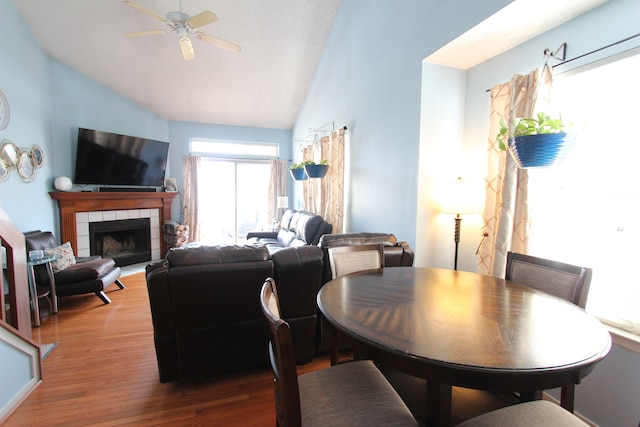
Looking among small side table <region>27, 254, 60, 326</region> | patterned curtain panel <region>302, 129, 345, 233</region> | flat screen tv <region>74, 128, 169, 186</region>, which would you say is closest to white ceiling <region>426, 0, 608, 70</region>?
patterned curtain panel <region>302, 129, 345, 233</region>

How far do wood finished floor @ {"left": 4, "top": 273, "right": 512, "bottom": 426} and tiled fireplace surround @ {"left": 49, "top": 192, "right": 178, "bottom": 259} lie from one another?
210 centimetres

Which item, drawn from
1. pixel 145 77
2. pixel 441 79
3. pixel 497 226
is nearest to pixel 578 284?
pixel 497 226

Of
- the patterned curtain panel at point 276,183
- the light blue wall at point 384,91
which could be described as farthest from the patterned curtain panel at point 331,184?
the patterned curtain panel at point 276,183

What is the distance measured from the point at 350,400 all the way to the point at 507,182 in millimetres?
1767

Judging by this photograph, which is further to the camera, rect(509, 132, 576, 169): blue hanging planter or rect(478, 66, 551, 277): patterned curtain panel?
rect(478, 66, 551, 277): patterned curtain panel

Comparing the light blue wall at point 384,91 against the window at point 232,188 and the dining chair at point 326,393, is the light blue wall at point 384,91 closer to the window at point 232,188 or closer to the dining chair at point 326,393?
the dining chair at point 326,393

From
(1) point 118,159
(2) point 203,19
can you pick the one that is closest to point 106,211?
(1) point 118,159

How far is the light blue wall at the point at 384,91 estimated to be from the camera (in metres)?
2.39

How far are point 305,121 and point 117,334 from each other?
4699 mm

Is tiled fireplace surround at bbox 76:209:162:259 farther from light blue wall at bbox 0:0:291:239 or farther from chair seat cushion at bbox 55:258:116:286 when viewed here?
chair seat cushion at bbox 55:258:116:286

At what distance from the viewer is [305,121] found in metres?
5.87

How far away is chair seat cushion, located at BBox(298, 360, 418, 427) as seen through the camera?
1.01m

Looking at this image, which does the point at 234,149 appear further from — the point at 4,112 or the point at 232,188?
the point at 4,112

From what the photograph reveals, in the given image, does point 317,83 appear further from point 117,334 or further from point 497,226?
point 117,334
